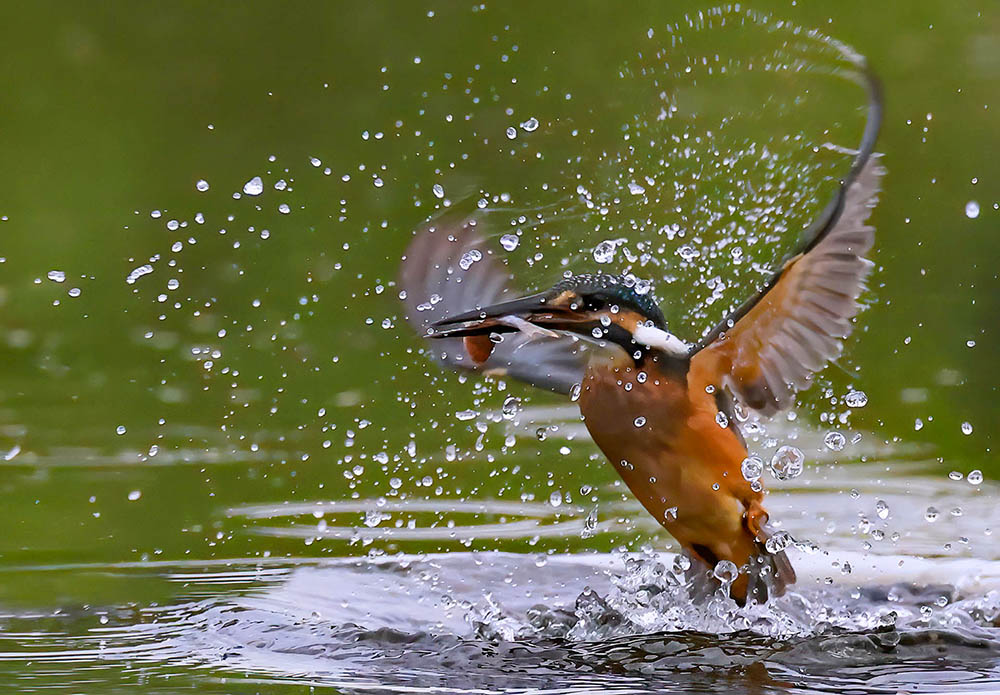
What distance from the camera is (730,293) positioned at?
5586 millimetres

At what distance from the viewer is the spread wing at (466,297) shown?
338 cm

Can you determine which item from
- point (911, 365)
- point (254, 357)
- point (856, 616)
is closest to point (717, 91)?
point (911, 365)

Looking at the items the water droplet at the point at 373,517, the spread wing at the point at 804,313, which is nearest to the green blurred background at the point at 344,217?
the water droplet at the point at 373,517

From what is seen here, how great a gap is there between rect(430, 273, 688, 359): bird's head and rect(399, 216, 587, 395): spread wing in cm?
16

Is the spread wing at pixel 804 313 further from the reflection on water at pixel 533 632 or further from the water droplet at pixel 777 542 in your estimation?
the reflection on water at pixel 533 632

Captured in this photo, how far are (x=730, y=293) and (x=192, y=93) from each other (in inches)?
136

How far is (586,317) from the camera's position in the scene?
315cm

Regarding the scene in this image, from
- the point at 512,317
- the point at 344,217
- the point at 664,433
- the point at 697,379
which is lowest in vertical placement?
the point at 664,433

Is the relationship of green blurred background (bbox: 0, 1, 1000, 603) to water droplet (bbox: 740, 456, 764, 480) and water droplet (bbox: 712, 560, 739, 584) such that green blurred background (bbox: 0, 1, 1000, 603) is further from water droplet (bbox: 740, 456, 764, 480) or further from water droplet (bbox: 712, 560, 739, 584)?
water droplet (bbox: 712, 560, 739, 584)

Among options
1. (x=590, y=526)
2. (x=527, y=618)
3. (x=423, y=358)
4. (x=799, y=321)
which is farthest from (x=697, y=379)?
(x=423, y=358)

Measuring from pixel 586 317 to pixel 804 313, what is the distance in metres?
0.43

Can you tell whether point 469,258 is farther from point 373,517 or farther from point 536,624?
point 536,624

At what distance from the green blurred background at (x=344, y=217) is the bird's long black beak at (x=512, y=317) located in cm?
43

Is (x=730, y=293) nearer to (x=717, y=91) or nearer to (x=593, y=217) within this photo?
(x=593, y=217)
